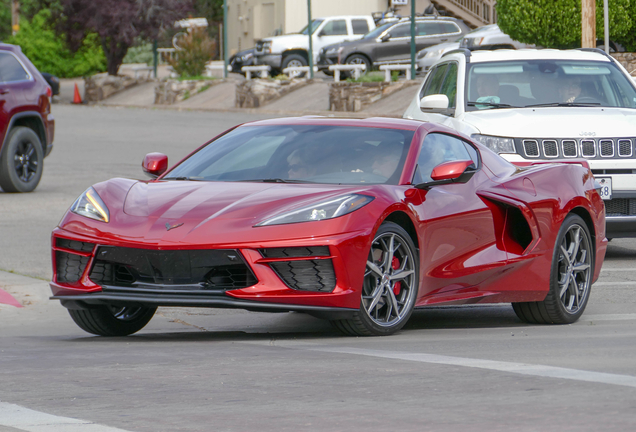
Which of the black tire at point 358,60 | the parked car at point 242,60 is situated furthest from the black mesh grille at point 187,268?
the parked car at point 242,60

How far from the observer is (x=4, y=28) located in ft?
223

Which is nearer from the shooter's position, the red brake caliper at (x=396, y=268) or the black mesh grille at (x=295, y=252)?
the black mesh grille at (x=295, y=252)

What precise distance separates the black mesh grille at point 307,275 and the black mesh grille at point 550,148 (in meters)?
4.72

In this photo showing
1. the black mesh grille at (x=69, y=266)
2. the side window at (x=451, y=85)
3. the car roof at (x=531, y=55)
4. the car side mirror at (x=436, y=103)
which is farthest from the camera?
the car roof at (x=531, y=55)

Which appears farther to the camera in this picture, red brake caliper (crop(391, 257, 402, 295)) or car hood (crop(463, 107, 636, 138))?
car hood (crop(463, 107, 636, 138))

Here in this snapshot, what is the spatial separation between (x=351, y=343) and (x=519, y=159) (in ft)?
14.7

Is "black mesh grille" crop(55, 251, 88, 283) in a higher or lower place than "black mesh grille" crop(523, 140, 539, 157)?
lower

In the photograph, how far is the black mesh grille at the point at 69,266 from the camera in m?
6.77

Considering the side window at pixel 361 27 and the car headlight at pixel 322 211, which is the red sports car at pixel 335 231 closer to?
the car headlight at pixel 322 211

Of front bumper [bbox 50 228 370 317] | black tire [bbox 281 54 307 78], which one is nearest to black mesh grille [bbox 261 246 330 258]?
front bumper [bbox 50 228 370 317]

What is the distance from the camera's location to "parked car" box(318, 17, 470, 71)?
37.2 m

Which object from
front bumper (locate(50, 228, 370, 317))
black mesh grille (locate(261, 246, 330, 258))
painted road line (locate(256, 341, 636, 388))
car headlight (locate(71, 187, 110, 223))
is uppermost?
car headlight (locate(71, 187, 110, 223))

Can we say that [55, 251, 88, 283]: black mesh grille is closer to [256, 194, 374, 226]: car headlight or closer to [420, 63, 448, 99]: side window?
[256, 194, 374, 226]: car headlight

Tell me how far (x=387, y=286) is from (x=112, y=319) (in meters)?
1.68
